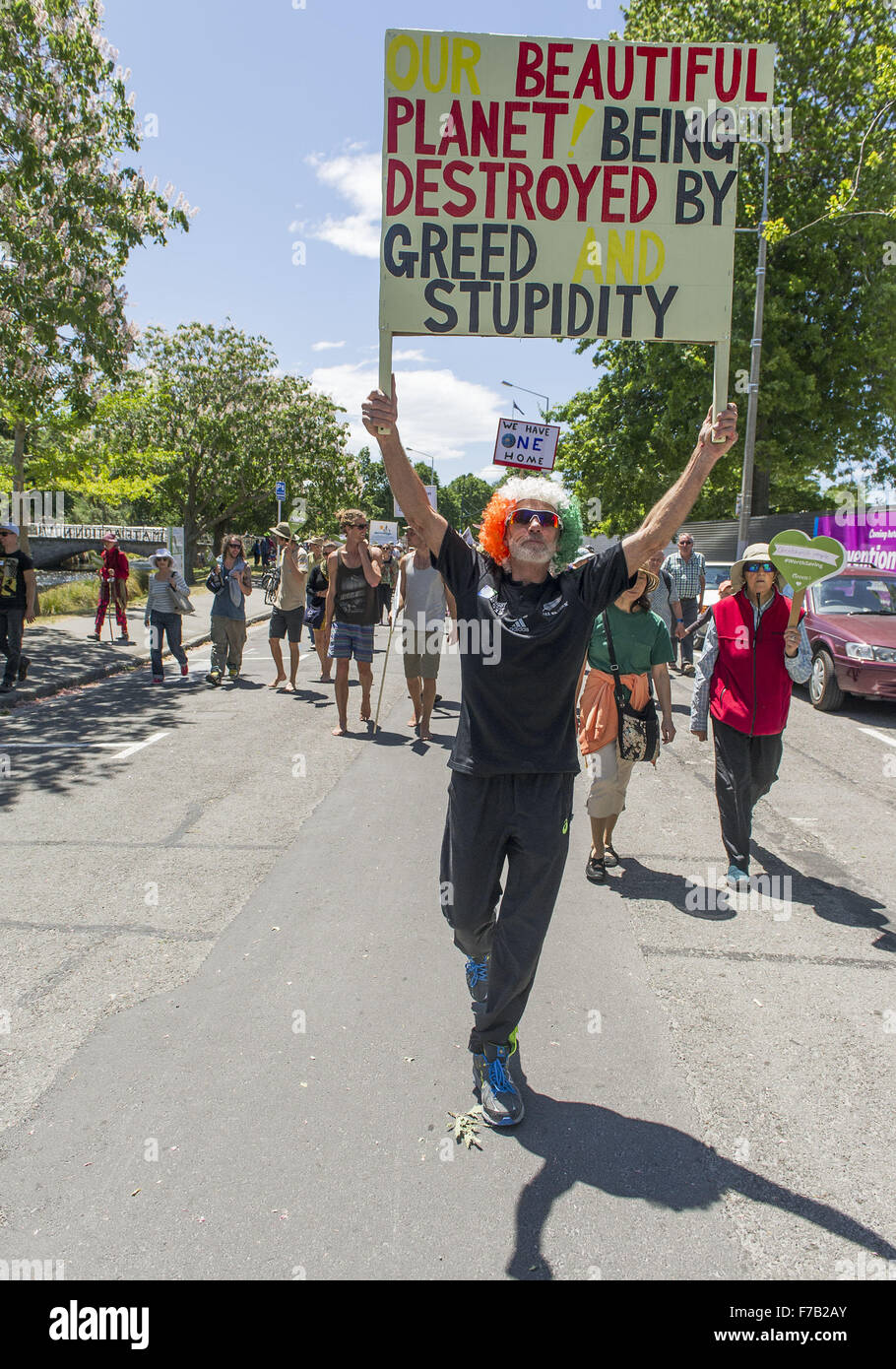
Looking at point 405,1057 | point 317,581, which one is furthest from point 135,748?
point 405,1057

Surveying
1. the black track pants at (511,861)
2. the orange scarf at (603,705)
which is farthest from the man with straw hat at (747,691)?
the black track pants at (511,861)

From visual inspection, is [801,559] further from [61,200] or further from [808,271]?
[808,271]

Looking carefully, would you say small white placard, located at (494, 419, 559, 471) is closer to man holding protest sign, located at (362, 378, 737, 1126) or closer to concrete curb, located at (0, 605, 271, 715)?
concrete curb, located at (0, 605, 271, 715)

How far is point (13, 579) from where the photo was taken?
10766 mm

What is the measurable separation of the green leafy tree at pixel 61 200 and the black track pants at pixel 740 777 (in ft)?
→ 38.9

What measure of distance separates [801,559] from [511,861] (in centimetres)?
258

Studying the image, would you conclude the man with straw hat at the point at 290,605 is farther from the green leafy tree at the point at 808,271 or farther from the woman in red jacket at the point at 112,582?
the green leafy tree at the point at 808,271

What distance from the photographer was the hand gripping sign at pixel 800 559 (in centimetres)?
480

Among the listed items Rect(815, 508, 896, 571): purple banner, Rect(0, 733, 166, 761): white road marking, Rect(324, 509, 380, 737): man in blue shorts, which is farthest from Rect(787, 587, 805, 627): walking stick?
Rect(815, 508, 896, 571): purple banner

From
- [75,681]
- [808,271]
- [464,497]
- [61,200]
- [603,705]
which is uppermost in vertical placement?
[464,497]

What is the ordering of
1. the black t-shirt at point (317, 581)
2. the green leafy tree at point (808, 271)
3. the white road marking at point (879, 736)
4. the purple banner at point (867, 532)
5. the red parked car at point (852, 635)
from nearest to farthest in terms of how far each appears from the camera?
the white road marking at point (879, 736) → the red parked car at point (852, 635) → the black t-shirt at point (317, 581) → the purple banner at point (867, 532) → the green leafy tree at point (808, 271)

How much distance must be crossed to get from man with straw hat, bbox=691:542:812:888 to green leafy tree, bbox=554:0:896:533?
64.3ft

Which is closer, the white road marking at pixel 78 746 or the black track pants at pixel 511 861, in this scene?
the black track pants at pixel 511 861
